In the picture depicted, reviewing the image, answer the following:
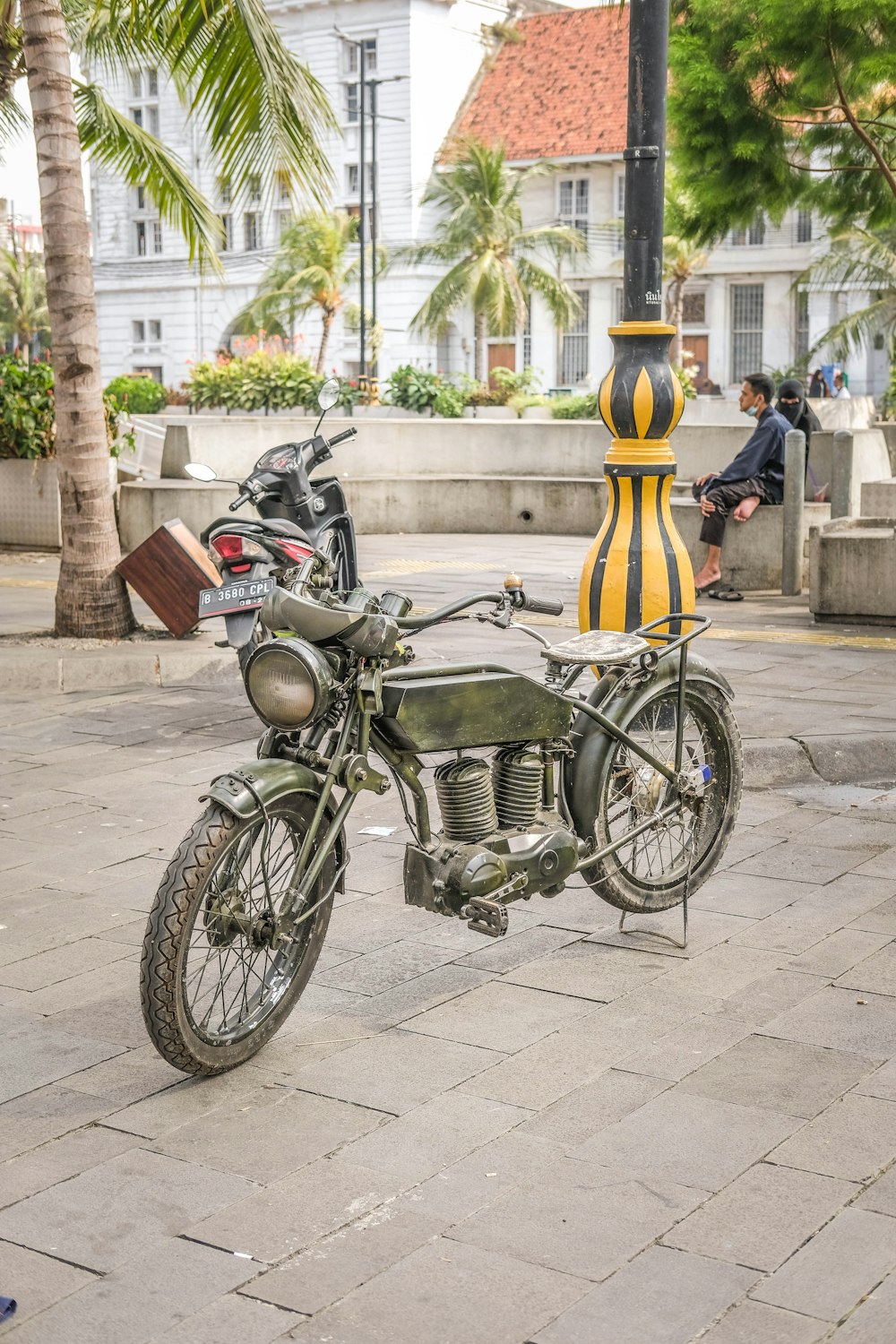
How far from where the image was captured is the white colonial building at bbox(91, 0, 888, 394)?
54594 millimetres

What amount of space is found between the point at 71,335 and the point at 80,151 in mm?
1332

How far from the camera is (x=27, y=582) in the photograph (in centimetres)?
1370

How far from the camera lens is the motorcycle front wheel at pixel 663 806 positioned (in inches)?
195

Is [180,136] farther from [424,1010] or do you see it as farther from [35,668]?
[424,1010]

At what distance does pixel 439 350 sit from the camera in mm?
61688

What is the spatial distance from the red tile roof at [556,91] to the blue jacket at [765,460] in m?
44.1

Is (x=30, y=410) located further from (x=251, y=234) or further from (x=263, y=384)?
(x=251, y=234)

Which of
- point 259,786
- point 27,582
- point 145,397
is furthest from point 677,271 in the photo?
point 259,786

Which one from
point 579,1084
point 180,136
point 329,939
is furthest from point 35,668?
point 180,136

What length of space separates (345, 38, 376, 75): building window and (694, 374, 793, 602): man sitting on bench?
174ft

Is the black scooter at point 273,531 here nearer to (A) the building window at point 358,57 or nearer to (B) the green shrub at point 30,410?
(B) the green shrub at point 30,410

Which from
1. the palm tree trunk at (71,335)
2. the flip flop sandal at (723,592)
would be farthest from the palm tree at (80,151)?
the flip flop sandal at (723,592)

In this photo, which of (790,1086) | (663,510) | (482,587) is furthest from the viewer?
(482,587)

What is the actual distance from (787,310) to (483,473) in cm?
3716
